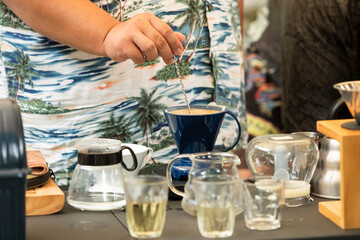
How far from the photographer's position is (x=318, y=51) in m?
3.04

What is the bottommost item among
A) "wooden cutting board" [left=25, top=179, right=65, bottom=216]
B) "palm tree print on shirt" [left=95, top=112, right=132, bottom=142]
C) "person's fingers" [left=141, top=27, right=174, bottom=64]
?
"wooden cutting board" [left=25, top=179, right=65, bottom=216]

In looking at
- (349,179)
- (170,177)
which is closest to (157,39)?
(170,177)

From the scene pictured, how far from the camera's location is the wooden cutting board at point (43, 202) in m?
1.33

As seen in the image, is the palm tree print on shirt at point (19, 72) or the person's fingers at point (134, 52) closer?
the person's fingers at point (134, 52)

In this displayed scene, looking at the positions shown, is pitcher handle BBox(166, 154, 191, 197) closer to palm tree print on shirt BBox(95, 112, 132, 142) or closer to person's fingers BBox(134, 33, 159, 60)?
person's fingers BBox(134, 33, 159, 60)

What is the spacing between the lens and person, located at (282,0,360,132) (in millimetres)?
2965

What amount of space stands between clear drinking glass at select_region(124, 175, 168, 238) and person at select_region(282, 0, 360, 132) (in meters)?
2.02

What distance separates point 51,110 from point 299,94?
153 cm

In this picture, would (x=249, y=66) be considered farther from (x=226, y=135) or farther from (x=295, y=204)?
(x=295, y=204)

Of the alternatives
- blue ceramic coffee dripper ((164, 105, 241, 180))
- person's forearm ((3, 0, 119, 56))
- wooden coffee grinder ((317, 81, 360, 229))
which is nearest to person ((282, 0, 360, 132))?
person's forearm ((3, 0, 119, 56))

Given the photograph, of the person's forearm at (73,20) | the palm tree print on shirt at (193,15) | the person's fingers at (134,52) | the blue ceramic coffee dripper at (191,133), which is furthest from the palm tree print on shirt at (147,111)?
the blue ceramic coffee dripper at (191,133)

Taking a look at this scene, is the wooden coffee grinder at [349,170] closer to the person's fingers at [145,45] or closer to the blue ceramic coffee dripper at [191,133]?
the blue ceramic coffee dripper at [191,133]

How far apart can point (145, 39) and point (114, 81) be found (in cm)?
47

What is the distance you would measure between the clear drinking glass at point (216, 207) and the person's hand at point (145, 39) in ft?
1.76
